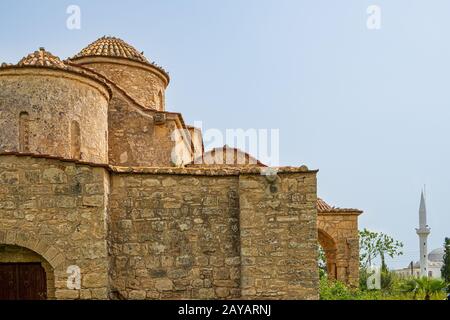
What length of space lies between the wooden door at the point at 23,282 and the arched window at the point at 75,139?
432 cm

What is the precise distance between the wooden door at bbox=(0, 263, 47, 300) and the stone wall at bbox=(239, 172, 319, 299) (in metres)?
3.22

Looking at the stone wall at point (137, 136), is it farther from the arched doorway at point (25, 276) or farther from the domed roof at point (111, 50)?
the arched doorway at point (25, 276)

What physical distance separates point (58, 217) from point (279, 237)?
3.58m

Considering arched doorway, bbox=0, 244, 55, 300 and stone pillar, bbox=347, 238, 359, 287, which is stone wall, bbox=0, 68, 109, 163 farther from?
stone pillar, bbox=347, 238, 359, 287

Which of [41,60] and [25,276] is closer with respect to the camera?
[25,276]

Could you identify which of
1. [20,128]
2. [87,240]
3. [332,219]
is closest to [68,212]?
[87,240]

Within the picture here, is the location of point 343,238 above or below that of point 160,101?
below

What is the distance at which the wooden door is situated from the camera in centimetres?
952

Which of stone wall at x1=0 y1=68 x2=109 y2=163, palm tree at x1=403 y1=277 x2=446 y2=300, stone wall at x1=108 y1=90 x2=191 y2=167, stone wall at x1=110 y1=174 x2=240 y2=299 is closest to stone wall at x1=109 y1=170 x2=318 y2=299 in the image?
stone wall at x1=110 y1=174 x2=240 y2=299

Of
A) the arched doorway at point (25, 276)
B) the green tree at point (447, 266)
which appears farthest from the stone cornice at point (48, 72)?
the green tree at point (447, 266)

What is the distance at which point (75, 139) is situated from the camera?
44.9 feet

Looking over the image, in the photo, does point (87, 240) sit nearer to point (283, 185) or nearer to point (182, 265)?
point (182, 265)

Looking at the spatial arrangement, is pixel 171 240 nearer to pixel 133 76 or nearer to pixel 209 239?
pixel 209 239

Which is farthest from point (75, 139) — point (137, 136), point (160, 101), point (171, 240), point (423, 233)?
point (423, 233)
